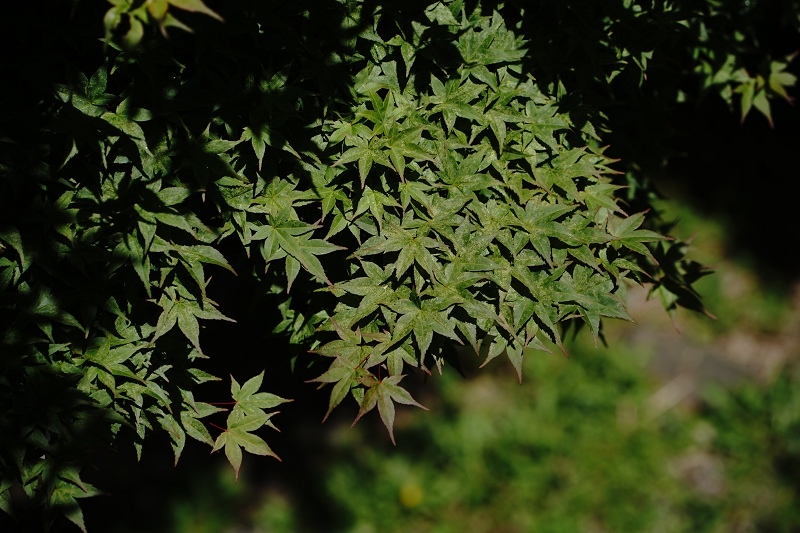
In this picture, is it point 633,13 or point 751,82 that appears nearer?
point 633,13

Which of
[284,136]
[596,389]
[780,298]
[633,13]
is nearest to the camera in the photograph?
[284,136]

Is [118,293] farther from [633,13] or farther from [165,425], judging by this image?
[633,13]

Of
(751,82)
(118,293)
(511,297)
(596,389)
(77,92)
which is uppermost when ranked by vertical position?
(751,82)

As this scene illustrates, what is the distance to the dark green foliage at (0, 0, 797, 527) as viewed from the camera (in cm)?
202

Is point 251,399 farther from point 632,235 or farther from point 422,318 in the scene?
point 632,235

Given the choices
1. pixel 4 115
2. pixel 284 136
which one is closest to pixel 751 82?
pixel 284 136

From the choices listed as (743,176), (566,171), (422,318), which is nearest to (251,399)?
(422,318)

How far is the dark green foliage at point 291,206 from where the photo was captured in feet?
6.63

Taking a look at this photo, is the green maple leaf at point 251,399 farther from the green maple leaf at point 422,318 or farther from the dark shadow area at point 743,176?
the dark shadow area at point 743,176

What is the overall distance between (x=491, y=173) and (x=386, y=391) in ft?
2.39

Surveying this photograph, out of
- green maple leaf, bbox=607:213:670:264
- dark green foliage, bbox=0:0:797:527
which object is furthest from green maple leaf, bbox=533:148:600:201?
green maple leaf, bbox=607:213:670:264

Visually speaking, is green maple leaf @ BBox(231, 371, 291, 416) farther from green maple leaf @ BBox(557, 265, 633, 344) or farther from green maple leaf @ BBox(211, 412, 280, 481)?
green maple leaf @ BBox(557, 265, 633, 344)

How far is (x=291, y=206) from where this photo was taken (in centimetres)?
216

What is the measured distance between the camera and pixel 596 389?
4414mm
